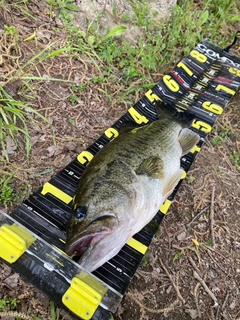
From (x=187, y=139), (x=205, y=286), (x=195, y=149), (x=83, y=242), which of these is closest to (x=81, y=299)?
(x=83, y=242)

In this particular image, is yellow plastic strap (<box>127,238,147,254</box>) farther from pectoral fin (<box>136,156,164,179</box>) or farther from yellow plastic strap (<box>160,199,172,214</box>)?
pectoral fin (<box>136,156,164,179</box>)

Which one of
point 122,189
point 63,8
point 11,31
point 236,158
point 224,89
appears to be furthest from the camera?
point 224,89

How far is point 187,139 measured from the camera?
3.65m

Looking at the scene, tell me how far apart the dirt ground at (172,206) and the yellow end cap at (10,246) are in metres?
0.19

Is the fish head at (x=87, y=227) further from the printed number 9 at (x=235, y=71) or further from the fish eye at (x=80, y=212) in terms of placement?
the printed number 9 at (x=235, y=71)

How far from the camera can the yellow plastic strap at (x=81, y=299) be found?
235 centimetres

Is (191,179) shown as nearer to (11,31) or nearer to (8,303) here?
(8,303)

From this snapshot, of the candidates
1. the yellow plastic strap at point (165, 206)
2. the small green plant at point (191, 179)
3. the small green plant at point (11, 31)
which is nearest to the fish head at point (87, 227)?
the yellow plastic strap at point (165, 206)

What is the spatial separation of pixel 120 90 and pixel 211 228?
1.88 meters

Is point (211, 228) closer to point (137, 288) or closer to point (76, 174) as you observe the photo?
point (137, 288)

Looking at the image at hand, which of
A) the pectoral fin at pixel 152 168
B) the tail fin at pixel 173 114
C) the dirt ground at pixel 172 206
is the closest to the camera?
the dirt ground at pixel 172 206

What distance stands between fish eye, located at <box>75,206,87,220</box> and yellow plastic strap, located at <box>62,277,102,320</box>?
431 mm

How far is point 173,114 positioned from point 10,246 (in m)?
2.19

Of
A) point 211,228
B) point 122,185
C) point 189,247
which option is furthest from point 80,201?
point 211,228
